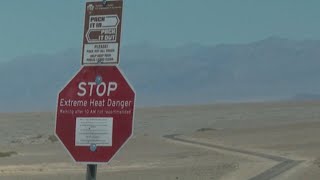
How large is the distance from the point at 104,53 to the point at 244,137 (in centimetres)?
4529

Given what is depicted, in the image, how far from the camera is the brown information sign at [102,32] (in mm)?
7934

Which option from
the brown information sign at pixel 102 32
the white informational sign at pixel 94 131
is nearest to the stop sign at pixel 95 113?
the white informational sign at pixel 94 131

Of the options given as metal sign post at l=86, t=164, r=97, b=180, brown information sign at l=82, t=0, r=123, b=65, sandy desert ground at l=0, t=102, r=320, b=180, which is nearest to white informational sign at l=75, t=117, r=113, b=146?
metal sign post at l=86, t=164, r=97, b=180

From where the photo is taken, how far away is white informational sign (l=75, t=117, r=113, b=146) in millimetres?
7906

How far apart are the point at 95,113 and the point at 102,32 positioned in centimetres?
89

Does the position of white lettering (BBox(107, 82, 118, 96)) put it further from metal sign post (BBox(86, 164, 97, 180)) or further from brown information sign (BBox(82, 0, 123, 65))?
metal sign post (BBox(86, 164, 97, 180))

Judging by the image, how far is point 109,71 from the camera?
7.97 meters

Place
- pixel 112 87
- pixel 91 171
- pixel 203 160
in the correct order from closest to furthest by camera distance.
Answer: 1. pixel 112 87
2. pixel 91 171
3. pixel 203 160

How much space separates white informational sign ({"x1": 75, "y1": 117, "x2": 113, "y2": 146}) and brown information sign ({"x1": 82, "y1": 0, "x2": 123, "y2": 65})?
2.09ft

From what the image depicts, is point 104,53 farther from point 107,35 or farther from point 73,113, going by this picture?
point 73,113

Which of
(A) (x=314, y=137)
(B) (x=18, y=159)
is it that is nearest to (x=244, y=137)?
(A) (x=314, y=137)

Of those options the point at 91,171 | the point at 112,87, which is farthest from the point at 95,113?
the point at 91,171

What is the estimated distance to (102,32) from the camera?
7.99 metres

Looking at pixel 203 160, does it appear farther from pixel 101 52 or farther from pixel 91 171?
pixel 101 52
